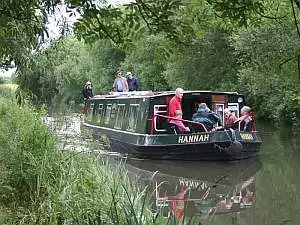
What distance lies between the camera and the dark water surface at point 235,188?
25.2 ft

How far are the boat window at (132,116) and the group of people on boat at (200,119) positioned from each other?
1.34 meters

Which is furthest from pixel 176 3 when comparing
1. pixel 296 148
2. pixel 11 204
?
pixel 296 148

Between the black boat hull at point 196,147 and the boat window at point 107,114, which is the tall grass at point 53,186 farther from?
the boat window at point 107,114

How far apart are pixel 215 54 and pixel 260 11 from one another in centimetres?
2224

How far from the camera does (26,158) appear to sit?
7.12 m

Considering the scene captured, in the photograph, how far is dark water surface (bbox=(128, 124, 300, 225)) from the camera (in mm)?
7682

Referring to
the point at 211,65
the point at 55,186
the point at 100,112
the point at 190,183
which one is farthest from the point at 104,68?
the point at 55,186

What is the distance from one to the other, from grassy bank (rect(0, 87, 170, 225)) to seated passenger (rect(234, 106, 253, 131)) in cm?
603

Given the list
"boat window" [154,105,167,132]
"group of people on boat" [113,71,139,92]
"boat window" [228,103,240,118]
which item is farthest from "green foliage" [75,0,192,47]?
"group of people on boat" [113,71,139,92]

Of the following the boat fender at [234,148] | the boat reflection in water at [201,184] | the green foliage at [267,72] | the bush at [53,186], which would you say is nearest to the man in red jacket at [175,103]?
the boat reflection in water at [201,184]

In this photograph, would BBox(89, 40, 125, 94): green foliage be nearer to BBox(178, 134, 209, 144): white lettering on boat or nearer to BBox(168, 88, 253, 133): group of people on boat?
BBox(168, 88, 253, 133): group of people on boat

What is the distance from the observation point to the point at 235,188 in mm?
10039

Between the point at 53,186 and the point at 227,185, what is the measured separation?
4905 millimetres

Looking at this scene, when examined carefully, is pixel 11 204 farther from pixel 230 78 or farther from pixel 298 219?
pixel 230 78
